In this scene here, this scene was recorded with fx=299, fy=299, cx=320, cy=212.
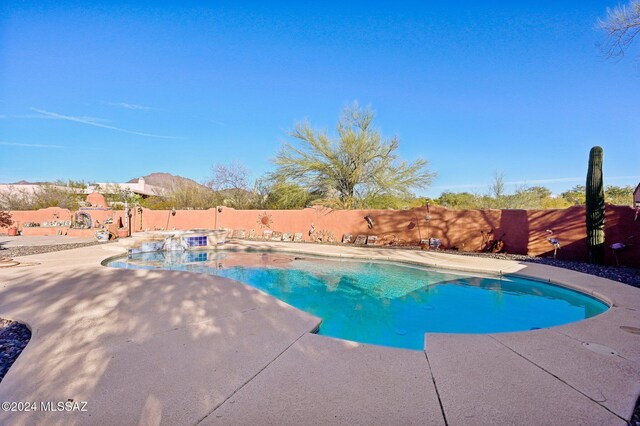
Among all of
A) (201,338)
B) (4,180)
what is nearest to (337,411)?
(201,338)

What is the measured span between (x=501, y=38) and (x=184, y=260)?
13.0 meters

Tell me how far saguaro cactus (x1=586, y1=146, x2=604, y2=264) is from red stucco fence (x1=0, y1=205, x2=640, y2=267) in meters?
0.45

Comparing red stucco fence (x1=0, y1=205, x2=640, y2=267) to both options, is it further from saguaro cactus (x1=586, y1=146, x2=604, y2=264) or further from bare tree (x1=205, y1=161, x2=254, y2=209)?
bare tree (x1=205, y1=161, x2=254, y2=209)

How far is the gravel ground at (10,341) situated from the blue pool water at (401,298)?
297cm

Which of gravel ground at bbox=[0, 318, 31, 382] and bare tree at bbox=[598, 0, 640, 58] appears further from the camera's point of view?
bare tree at bbox=[598, 0, 640, 58]

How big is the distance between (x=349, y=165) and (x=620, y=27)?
9.59 metres

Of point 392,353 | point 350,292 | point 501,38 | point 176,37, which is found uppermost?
point 176,37

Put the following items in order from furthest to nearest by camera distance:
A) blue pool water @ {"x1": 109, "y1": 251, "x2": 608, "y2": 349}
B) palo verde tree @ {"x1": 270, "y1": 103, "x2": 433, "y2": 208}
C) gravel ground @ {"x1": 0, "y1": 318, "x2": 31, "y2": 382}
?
palo verde tree @ {"x1": 270, "y1": 103, "x2": 433, "y2": 208}, blue pool water @ {"x1": 109, "y1": 251, "x2": 608, "y2": 349}, gravel ground @ {"x1": 0, "y1": 318, "x2": 31, "y2": 382}

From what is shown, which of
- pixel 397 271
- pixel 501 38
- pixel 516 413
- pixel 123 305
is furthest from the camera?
pixel 501 38

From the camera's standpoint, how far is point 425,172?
13.7 meters

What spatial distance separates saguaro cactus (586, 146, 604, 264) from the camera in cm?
747

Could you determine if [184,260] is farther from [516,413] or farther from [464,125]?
[464,125]

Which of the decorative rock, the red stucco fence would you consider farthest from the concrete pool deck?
the decorative rock

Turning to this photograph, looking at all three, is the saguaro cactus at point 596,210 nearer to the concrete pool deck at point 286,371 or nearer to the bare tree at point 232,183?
the concrete pool deck at point 286,371
